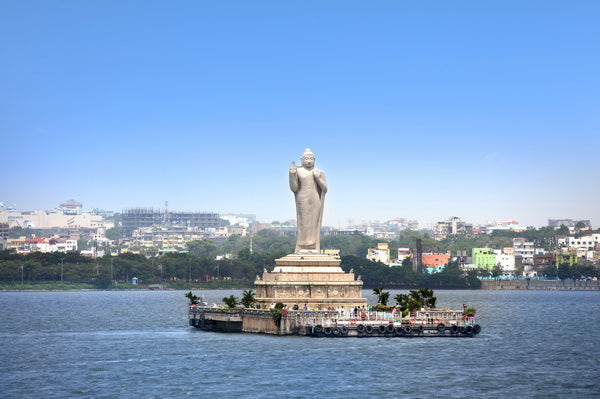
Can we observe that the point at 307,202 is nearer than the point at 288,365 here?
No

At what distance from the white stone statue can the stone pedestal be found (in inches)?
152

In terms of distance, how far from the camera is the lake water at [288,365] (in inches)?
2185

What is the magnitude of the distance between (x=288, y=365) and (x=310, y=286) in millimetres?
19283

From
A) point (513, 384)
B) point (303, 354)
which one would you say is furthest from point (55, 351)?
point (513, 384)

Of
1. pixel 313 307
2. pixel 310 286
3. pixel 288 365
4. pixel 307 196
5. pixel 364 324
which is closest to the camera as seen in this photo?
pixel 288 365

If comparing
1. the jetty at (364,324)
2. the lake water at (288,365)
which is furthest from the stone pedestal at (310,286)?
the lake water at (288,365)

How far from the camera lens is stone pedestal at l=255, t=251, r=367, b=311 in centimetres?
8119

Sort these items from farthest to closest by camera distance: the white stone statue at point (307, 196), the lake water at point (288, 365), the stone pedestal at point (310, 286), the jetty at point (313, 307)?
the white stone statue at point (307, 196) → the stone pedestal at point (310, 286) → the jetty at point (313, 307) → the lake water at point (288, 365)

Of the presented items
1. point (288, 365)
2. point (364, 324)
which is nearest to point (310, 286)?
point (364, 324)

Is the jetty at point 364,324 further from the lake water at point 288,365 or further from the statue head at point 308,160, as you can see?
the statue head at point 308,160

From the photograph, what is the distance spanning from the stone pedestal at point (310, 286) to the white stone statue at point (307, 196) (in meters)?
3.86

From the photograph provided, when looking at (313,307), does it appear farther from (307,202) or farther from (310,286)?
(307,202)

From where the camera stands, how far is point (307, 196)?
288 ft

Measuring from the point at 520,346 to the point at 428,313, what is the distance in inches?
289
